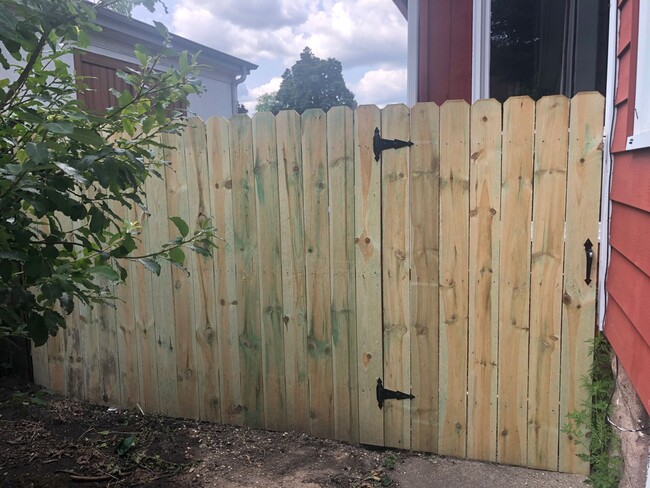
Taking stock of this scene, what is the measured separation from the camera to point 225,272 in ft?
10.2

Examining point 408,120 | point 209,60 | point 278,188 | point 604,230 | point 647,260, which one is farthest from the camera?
point 209,60

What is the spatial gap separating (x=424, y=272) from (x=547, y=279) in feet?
1.92

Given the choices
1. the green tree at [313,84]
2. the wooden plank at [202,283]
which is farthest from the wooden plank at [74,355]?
the green tree at [313,84]

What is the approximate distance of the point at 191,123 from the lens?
3.03 m

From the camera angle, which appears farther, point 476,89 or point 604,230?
point 476,89

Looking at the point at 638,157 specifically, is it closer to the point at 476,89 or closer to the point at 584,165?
the point at 584,165

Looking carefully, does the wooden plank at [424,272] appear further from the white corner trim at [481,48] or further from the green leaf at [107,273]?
the green leaf at [107,273]

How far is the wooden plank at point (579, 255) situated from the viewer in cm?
241

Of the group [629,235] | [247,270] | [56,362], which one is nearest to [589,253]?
[629,235]

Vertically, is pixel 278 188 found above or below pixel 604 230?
above

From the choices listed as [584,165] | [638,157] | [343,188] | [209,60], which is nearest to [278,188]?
[343,188]

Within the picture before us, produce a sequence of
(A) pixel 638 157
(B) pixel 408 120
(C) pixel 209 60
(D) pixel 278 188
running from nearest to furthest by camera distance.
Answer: (A) pixel 638 157 → (B) pixel 408 120 → (D) pixel 278 188 → (C) pixel 209 60

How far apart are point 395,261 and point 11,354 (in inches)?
110

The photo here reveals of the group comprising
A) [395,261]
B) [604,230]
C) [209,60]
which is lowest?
[395,261]
